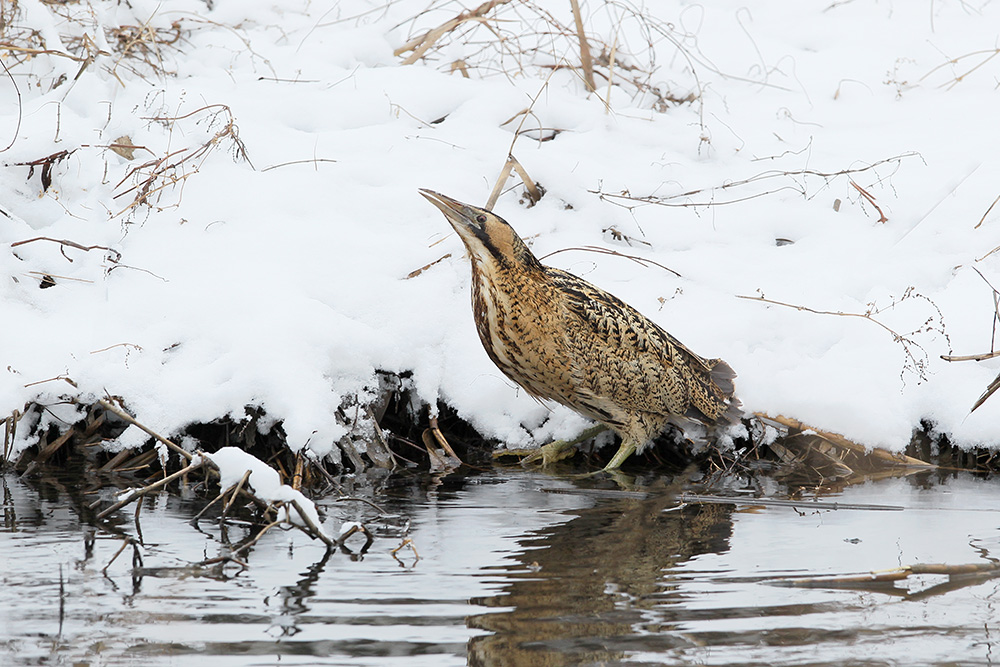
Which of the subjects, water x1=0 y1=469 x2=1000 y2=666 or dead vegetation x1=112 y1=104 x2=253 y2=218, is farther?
dead vegetation x1=112 y1=104 x2=253 y2=218

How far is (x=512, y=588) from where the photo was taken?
2.96 meters

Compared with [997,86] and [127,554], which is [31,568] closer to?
[127,554]

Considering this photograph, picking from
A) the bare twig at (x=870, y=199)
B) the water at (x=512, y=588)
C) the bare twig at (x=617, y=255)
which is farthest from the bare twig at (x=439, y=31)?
the water at (x=512, y=588)

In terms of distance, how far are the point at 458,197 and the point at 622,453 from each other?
6.08 feet

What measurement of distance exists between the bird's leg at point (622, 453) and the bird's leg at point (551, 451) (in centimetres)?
19

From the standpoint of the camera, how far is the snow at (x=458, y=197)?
450cm

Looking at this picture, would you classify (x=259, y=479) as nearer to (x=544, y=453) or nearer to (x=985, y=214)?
(x=544, y=453)

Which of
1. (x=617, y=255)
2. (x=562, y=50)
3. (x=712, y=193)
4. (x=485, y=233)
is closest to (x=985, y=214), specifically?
(x=712, y=193)

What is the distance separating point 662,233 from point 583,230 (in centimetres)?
44

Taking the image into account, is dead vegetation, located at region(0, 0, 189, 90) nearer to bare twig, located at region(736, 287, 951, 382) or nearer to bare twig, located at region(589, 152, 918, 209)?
Answer: bare twig, located at region(589, 152, 918, 209)

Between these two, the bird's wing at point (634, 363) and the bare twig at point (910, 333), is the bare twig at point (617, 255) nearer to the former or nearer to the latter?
the bare twig at point (910, 333)

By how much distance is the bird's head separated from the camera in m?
4.28

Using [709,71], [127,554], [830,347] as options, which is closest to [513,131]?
[709,71]

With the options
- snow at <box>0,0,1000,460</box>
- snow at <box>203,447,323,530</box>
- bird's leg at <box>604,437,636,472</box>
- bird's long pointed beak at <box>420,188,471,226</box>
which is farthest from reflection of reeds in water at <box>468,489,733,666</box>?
bird's long pointed beak at <box>420,188,471,226</box>
